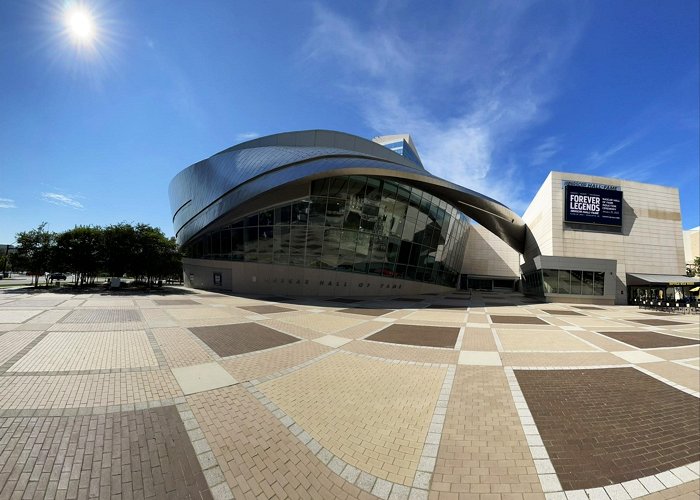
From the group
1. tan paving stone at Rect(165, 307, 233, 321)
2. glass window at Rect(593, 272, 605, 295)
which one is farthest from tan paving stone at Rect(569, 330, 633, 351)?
glass window at Rect(593, 272, 605, 295)

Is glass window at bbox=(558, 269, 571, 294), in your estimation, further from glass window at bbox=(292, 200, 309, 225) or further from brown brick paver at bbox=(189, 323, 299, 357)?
brown brick paver at bbox=(189, 323, 299, 357)

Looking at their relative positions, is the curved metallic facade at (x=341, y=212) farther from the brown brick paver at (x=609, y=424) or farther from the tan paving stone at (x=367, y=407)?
the brown brick paver at (x=609, y=424)

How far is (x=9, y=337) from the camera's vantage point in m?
8.94

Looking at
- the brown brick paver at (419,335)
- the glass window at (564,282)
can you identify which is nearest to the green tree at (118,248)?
the brown brick paver at (419,335)

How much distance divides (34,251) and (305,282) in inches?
1177

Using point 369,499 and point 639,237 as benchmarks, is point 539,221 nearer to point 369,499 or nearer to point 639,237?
point 639,237

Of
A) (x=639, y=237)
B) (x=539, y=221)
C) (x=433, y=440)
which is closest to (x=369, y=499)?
(x=433, y=440)

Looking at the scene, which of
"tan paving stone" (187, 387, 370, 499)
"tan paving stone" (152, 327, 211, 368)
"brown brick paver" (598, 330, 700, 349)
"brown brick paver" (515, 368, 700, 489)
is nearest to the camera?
"tan paving stone" (187, 387, 370, 499)

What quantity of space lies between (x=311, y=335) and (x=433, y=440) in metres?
7.06

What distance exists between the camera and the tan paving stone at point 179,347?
24.1ft

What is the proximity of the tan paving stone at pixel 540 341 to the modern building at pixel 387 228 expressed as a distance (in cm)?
1777

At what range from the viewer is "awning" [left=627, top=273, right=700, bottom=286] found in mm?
30125

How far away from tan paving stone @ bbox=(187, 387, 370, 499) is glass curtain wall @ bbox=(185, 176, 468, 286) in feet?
76.9

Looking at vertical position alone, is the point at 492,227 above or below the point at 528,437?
above
